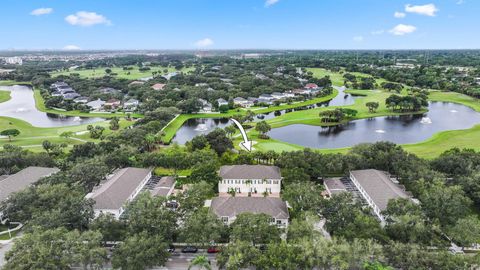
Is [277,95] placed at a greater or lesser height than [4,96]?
lesser

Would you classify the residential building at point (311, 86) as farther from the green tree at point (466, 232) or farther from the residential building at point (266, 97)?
the green tree at point (466, 232)

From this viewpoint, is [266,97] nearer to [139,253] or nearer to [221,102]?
[221,102]

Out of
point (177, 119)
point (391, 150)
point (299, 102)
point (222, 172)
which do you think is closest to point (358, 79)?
point (299, 102)

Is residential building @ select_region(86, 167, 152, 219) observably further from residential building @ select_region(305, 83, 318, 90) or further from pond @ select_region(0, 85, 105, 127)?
residential building @ select_region(305, 83, 318, 90)

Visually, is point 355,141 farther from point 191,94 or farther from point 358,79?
point 358,79

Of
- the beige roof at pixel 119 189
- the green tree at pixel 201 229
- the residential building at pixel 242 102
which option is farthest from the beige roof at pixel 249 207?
the residential building at pixel 242 102

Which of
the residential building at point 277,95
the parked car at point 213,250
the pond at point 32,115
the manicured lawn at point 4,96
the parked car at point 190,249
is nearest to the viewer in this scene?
the parked car at point 213,250

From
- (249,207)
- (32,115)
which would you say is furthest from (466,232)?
(32,115)
